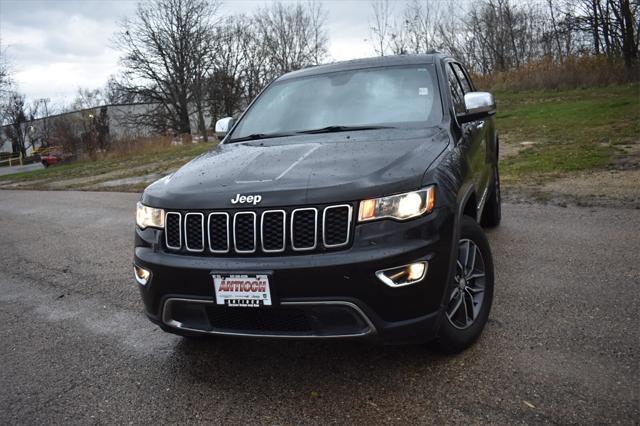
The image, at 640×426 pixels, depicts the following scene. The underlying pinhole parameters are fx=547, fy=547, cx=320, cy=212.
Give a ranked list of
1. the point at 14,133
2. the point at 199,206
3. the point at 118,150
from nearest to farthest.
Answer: the point at 199,206
the point at 118,150
the point at 14,133

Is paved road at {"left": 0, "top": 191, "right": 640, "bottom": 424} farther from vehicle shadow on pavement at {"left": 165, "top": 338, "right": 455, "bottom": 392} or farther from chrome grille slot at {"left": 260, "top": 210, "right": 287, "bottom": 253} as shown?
chrome grille slot at {"left": 260, "top": 210, "right": 287, "bottom": 253}

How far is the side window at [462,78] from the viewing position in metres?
4.79

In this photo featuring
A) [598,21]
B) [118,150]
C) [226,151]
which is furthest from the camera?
[118,150]

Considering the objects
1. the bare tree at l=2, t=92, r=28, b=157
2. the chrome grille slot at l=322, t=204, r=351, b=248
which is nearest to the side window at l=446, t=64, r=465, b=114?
the chrome grille slot at l=322, t=204, r=351, b=248

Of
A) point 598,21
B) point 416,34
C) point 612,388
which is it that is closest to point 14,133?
point 416,34

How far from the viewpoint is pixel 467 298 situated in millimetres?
3078

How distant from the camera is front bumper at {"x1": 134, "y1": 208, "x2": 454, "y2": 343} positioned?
2422 mm

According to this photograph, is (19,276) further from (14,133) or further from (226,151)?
(14,133)

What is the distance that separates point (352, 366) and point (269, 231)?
3.14 ft

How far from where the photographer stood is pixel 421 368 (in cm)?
287

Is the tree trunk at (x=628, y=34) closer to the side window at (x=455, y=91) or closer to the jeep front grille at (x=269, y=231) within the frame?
the side window at (x=455, y=91)

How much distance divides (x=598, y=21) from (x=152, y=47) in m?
30.6

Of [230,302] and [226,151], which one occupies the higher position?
[226,151]

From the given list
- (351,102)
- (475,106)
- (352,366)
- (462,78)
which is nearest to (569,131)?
(462,78)
